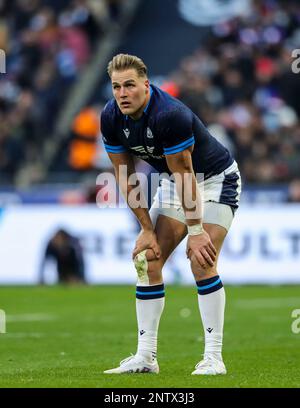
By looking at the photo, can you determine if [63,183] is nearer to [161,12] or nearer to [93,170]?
[93,170]

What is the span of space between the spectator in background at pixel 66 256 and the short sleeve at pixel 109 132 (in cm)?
1040

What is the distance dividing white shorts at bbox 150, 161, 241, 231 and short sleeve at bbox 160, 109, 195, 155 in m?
0.60

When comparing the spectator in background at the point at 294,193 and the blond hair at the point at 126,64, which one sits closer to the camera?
the blond hair at the point at 126,64

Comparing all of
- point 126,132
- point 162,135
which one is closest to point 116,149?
point 126,132

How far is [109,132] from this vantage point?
812 cm

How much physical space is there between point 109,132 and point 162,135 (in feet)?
1.70

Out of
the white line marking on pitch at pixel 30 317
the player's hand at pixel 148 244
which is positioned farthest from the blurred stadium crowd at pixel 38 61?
the player's hand at pixel 148 244

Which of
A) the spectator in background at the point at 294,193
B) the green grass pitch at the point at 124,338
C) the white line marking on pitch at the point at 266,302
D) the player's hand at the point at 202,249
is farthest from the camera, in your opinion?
the spectator in background at the point at 294,193

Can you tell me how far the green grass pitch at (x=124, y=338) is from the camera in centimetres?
753

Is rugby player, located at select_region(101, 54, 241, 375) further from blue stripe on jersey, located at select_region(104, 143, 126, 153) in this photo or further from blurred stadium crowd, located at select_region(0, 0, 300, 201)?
blurred stadium crowd, located at select_region(0, 0, 300, 201)

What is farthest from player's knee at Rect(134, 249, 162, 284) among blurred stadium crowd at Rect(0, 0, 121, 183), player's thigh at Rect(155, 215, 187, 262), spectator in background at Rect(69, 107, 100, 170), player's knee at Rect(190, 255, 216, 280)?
blurred stadium crowd at Rect(0, 0, 121, 183)

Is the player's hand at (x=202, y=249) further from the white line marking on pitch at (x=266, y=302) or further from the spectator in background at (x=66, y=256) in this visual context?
the spectator in background at (x=66, y=256)

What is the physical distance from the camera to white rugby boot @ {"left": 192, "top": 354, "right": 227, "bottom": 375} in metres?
7.71

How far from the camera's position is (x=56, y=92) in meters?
23.8
